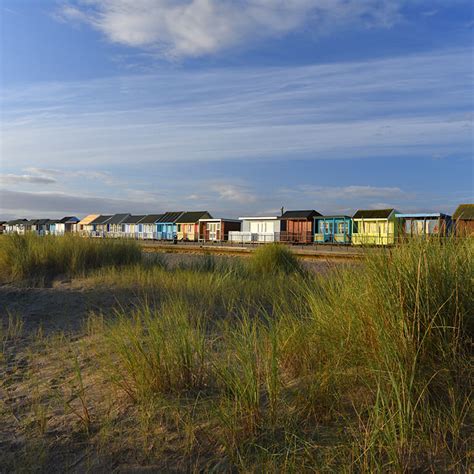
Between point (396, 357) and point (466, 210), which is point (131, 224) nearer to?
point (466, 210)

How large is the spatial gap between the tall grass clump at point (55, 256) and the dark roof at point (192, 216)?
40.7 metres

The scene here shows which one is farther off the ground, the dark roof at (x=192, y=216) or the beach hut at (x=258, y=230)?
the dark roof at (x=192, y=216)

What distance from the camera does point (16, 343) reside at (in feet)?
17.0

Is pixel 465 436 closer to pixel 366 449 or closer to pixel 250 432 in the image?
pixel 366 449

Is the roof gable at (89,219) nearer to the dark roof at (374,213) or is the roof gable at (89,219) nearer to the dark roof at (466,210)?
the dark roof at (374,213)

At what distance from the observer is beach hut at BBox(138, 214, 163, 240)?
190ft

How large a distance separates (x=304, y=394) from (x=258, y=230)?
42.1 metres

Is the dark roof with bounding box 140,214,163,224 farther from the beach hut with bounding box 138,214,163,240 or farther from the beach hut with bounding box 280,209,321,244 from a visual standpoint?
the beach hut with bounding box 280,209,321,244

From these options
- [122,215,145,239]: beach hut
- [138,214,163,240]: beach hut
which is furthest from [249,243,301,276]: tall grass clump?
[122,215,145,239]: beach hut

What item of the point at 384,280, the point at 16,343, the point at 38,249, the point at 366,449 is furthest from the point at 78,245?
the point at 366,449

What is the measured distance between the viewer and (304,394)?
2883 mm

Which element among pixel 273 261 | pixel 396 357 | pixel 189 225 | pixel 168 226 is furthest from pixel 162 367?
pixel 168 226

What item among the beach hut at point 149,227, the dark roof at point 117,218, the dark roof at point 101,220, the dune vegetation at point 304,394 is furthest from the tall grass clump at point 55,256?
the dark roof at point 101,220

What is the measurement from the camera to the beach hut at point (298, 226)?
136 feet
